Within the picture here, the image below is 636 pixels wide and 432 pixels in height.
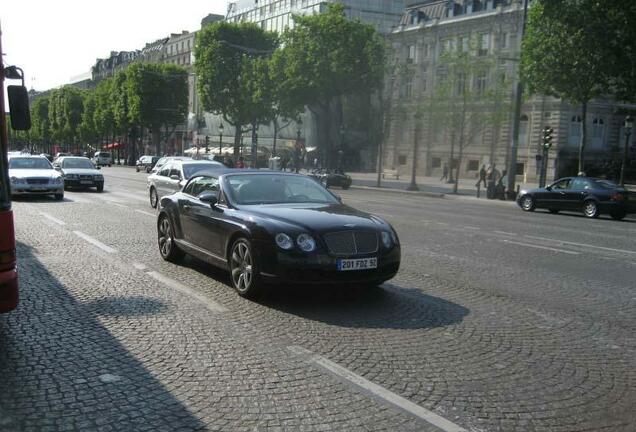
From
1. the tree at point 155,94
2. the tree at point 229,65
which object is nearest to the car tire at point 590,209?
the tree at point 229,65

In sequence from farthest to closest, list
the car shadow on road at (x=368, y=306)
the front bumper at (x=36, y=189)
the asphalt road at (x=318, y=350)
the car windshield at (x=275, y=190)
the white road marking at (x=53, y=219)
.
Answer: the front bumper at (x=36, y=189) < the white road marking at (x=53, y=219) < the car windshield at (x=275, y=190) < the car shadow on road at (x=368, y=306) < the asphalt road at (x=318, y=350)

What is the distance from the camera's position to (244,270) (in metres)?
7.08

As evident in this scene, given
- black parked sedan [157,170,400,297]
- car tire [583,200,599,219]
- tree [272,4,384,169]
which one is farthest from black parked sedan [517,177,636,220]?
tree [272,4,384,169]

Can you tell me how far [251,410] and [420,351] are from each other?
178 cm

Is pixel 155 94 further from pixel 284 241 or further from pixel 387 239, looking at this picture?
pixel 284 241

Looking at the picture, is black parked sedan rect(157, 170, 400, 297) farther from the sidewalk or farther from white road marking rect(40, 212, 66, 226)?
the sidewalk

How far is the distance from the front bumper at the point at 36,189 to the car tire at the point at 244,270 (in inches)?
585

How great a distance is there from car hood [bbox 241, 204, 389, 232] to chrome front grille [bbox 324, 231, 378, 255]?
0.22ft

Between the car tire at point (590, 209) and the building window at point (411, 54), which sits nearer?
the car tire at point (590, 209)

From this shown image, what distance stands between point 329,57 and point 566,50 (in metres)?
22.8

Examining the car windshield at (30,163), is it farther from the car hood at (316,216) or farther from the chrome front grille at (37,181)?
the car hood at (316,216)

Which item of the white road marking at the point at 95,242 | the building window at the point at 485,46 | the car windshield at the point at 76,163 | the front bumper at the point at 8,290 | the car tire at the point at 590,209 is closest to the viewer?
the front bumper at the point at 8,290

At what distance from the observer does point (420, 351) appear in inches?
206

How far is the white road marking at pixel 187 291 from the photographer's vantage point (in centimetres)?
658
